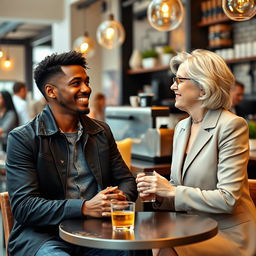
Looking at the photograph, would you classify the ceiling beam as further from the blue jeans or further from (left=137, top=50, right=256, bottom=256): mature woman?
the blue jeans

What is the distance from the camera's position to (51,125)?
2582 mm

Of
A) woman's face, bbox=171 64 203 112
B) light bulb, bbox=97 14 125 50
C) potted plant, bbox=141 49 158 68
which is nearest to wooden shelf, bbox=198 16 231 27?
light bulb, bbox=97 14 125 50

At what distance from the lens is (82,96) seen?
2594 millimetres

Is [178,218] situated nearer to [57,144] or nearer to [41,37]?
[57,144]

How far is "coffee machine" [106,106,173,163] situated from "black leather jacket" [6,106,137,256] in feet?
5.18

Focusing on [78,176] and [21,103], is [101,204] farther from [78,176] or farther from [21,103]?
[21,103]

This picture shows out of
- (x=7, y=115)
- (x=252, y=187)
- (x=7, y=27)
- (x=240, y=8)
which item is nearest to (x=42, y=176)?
(x=252, y=187)

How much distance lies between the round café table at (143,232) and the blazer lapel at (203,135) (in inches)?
12.9

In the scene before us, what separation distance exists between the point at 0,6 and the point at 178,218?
7.91 metres

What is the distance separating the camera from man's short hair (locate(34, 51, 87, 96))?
8.57 ft

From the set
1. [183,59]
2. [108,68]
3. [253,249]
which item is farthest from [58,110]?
[108,68]

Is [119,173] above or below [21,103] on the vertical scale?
below

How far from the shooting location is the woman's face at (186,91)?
261cm

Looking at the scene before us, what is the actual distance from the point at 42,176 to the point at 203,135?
77cm
